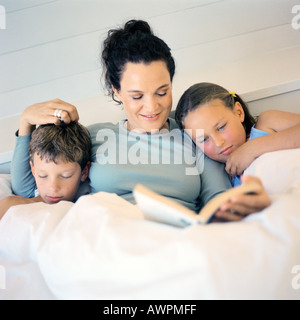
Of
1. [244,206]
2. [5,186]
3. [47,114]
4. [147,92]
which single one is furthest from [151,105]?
[5,186]

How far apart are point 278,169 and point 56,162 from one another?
2.36 ft

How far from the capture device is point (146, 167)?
3.91ft

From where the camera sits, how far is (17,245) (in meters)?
0.89

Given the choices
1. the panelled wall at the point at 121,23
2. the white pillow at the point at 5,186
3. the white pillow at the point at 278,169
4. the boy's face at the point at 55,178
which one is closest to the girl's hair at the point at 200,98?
the panelled wall at the point at 121,23

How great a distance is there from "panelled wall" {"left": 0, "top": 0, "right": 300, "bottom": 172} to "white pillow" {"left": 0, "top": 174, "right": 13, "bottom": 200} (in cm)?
18

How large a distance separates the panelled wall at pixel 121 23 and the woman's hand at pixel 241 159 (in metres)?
0.40

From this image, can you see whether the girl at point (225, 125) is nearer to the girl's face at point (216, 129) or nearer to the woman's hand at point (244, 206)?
the girl's face at point (216, 129)

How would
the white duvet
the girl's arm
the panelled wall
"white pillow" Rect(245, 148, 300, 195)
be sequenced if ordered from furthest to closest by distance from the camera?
1. the panelled wall
2. the girl's arm
3. "white pillow" Rect(245, 148, 300, 195)
4. the white duvet

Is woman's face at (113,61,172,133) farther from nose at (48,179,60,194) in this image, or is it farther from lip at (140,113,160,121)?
nose at (48,179,60,194)

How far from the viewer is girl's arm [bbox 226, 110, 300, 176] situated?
43.2 inches

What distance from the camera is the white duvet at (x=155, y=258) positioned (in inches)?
24.2

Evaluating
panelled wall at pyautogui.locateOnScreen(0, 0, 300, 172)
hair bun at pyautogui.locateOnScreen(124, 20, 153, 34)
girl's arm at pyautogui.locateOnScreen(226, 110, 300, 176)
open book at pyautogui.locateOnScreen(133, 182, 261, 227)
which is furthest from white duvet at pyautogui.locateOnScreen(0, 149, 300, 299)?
panelled wall at pyautogui.locateOnScreen(0, 0, 300, 172)

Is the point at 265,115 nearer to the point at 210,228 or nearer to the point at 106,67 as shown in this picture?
the point at 106,67

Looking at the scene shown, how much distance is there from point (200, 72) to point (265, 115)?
652mm
